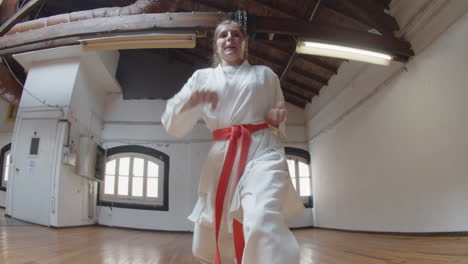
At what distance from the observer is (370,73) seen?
4.97 meters

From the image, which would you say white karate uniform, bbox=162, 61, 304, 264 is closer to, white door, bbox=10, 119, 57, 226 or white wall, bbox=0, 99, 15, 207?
white door, bbox=10, 119, 57, 226

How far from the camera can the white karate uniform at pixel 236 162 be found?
89 cm

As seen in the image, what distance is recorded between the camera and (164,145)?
805 centimetres

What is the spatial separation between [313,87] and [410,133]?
11.4ft

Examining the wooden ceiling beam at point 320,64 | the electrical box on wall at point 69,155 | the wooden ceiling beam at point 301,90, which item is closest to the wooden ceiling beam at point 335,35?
the wooden ceiling beam at point 320,64

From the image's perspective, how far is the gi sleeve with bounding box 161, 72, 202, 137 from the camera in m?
1.13

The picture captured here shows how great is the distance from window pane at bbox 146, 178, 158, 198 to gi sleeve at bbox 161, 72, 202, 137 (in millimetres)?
6982

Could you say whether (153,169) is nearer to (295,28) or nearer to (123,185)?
(123,185)

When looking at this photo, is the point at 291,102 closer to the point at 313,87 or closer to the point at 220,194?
the point at 313,87

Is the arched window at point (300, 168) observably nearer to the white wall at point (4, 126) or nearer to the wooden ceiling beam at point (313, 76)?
the wooden ceiling beam at point (313, 76)

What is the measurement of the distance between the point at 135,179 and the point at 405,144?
645 centimetres

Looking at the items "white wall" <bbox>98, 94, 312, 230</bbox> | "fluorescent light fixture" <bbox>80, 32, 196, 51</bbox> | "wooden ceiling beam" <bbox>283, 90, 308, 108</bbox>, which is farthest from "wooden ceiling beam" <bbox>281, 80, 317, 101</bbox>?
"fluorescent light fixture" <bbox>80, 32, 196, 51</bbox>

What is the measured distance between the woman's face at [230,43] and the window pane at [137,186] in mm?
7242

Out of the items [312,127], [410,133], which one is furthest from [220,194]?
[312,127]
